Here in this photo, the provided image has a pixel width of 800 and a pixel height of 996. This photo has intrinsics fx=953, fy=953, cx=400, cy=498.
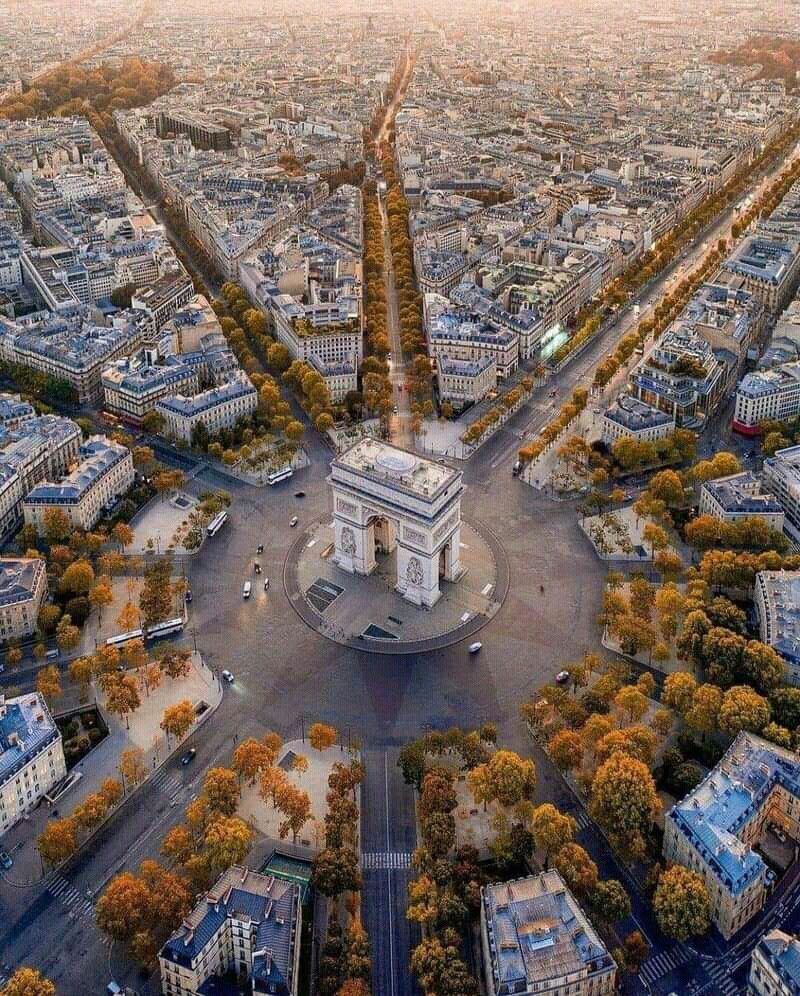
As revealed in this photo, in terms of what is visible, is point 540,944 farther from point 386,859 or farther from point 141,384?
point 141,384

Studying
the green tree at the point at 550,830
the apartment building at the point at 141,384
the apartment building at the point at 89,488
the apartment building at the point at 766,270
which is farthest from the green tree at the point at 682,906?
the apartment building at the point at 766,270

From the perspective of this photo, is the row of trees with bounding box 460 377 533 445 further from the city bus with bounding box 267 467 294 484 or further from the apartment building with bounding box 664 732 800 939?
the apartment building with bounding box 664 732 800 939

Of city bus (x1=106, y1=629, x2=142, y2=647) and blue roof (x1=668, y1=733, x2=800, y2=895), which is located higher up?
blue roof (x1=668, y1=733, x2=800, y2=895)

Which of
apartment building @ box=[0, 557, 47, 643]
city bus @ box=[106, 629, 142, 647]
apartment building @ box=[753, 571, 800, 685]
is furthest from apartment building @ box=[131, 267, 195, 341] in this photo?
apartment building @ box=[753, 571, 800, 685]

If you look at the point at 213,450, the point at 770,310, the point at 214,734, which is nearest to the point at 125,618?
the point at 214,734

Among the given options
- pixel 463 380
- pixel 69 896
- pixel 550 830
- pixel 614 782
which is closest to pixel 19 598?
pixel 69 896

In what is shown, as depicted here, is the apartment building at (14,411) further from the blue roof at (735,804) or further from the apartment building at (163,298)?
the blue roof at (735,804)

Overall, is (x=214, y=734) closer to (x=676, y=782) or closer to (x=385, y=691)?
(x=385, y=691)
